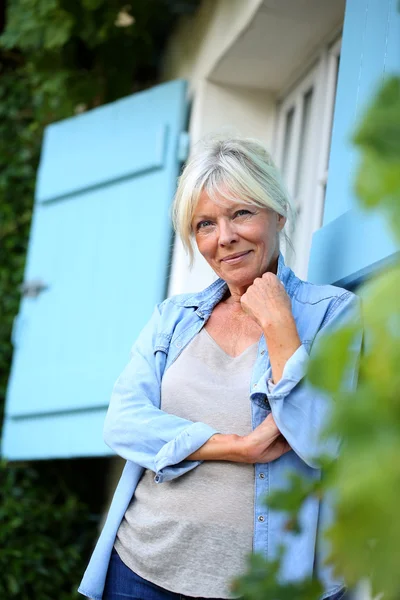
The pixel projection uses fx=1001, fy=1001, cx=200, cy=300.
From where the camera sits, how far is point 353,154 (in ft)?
7.18

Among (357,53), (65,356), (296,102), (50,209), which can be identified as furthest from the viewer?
(50,209)

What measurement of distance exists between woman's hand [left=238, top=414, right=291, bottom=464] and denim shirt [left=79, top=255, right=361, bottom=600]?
28 millimetres

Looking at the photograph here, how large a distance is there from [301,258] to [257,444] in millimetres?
1378

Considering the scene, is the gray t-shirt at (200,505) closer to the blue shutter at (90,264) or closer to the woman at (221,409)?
the woman at (221,409)

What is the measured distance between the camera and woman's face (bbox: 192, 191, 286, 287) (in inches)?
78.4

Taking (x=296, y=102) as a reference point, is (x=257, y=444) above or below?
below

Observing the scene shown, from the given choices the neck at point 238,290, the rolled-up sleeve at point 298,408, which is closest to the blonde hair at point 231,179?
the neck at point 238,290

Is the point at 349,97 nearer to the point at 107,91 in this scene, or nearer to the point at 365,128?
the point at 365,128

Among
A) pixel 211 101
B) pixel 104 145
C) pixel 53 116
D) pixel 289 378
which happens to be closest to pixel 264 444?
pixel 289 378

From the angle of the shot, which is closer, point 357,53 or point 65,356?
point 357,53

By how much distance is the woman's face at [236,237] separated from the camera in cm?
199

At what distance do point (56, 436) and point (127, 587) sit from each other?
72.4 inches

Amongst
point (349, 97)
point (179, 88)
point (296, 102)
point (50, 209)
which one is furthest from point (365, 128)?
point (50, 209)

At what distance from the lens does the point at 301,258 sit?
3.06 metres
